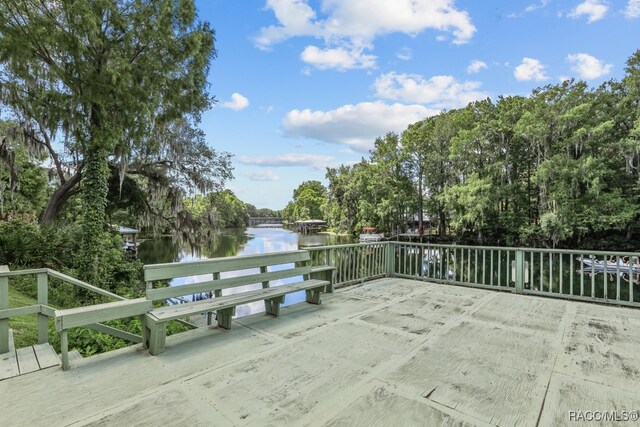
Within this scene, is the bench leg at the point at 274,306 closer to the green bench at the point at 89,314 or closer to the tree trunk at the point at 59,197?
the green bench at the point at 89,314

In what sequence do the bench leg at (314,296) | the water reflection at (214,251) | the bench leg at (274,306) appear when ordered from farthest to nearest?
the water reflection at (214,251)
the bench leg at (314,296)
the bench leg at (274,306)

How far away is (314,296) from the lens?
4539 millimetres

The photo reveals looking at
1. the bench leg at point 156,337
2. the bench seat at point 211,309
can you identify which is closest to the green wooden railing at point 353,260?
the bench seat at point 211,309

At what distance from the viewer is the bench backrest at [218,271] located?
117 inches

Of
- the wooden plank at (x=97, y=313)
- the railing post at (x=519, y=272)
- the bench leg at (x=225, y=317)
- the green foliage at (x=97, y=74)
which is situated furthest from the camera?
the green foliage at (x=97, y=74)

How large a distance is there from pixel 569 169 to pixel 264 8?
18.7 m

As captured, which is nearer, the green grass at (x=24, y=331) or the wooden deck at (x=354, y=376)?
the wooden deck at (x=354, y=376)

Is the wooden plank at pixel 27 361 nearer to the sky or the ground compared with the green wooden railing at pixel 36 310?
nearer to the ground

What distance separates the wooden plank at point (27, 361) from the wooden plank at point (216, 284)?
3.01 ft

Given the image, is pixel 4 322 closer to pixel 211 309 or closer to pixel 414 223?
pixel 211 309

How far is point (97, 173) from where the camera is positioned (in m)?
8.96

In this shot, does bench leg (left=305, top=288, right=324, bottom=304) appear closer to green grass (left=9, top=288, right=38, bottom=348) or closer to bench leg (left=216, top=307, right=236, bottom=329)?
bench leg (left=216, top=307, right=236, bottom=329)

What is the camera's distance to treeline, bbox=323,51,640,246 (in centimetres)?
1841

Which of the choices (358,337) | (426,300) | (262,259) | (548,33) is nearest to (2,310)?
(262,259)
